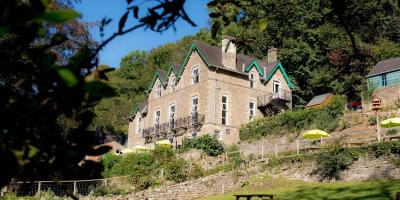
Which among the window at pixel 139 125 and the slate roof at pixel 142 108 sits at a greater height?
the slate roof at pixel 142 108

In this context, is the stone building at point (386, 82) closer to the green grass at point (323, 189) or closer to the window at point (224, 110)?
the window at point (224, 110)

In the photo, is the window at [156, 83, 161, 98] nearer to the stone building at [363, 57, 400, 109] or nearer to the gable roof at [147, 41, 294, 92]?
the gable roof at [147, 41, 294, 92]

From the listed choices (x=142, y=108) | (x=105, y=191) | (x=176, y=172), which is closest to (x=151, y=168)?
(x=176, y=172)

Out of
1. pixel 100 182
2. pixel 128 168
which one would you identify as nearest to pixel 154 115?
pixel 128 168

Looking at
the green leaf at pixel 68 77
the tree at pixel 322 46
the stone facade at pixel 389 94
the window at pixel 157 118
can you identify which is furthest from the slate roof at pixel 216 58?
the green leaf at pixel 68 77

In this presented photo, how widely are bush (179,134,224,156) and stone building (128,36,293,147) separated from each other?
3.99 metres

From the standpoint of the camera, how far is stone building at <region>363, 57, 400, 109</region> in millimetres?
35562

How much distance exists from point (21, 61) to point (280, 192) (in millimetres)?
19401

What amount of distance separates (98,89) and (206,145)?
30.8m

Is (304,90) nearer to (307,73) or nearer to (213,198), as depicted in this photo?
(307,73)

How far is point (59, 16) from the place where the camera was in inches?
63.9

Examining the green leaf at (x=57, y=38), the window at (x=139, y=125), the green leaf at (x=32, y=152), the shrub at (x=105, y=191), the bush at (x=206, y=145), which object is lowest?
the shrub at (x=105, y=191)

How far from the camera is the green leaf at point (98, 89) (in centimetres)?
173

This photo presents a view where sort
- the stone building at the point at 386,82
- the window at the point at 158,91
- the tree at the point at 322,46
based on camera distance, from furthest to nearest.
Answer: the tree at the point at 322,46, the window at the point at 158,91, the stone building at the point at 386,82
